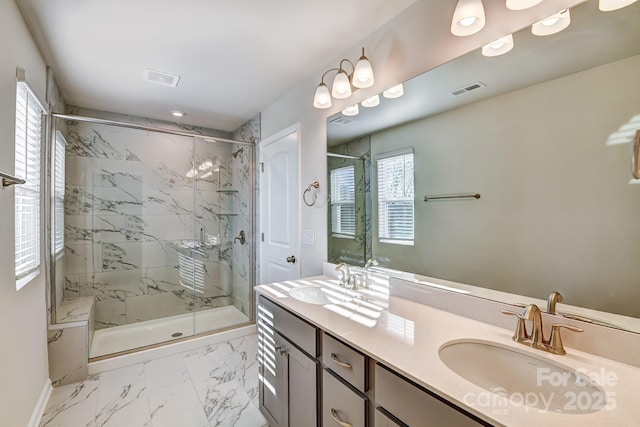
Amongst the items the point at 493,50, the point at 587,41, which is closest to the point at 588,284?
the point at 587,41

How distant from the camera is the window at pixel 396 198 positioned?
162 cm

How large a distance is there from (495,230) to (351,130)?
1126 millimetres

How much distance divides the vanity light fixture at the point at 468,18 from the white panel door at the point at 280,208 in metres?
1.51

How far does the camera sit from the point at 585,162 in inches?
38.5

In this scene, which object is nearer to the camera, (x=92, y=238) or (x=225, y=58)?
(x=225, y=58)

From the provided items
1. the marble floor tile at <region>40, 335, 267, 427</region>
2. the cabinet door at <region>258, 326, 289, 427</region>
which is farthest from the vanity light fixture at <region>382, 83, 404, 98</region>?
the marble floor tile at <region>40, 335, 267, 427</region>

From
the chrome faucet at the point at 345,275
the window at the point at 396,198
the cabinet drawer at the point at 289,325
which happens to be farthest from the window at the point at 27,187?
the window at the point at 396,198

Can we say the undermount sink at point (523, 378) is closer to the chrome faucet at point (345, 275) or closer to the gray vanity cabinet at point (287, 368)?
the gray vanity cabinet at point (287, 368)

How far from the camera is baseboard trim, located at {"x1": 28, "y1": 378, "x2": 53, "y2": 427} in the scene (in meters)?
1.72

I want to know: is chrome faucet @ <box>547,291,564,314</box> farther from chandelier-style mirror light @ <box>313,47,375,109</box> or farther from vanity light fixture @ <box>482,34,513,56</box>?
chandelier-style mirror light @ <box>313,47,375,109</box>

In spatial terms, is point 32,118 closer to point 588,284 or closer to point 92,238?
point 92,238

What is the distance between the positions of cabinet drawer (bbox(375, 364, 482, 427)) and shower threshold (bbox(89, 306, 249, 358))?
2.61 metres

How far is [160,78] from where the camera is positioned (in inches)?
92.7

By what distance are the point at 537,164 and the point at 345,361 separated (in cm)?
106
